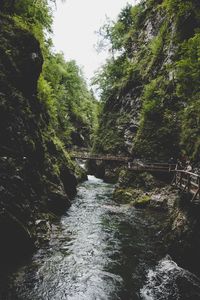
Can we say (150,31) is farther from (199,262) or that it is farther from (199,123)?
(199,262)

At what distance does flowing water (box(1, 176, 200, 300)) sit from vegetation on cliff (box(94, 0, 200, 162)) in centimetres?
679

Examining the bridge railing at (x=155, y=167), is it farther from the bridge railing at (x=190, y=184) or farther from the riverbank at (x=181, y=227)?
the bridge railing at (x=190, y=184)

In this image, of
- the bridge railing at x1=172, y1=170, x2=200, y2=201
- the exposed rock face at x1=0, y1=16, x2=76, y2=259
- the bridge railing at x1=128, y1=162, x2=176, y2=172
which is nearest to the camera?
the exposed rock face at x1=0, y1=16, x2=76, y2=259

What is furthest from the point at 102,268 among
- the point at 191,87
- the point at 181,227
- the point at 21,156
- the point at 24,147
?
the point at 191,87

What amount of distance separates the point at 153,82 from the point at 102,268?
2329 centimetres

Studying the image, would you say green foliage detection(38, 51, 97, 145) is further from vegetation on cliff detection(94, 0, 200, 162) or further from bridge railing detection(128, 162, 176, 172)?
bridge railing detection(128, 162, 176, 172)

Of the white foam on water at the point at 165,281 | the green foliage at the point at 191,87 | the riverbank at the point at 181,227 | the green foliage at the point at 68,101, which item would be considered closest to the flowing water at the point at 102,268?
the white foam on water at the point at 165,281

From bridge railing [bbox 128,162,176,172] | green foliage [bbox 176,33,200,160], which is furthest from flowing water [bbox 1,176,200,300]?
bridge railing [bbox 128,162,176,172]

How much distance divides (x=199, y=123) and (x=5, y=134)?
1071 centimetres

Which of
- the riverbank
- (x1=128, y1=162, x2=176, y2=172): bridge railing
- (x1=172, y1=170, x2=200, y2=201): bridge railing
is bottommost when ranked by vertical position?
the riverbank

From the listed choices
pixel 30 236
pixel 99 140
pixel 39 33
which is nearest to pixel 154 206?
pixel 30 236

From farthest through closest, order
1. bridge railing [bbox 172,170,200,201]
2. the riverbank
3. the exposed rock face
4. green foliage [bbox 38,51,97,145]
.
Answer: green foliage [bbox 38,51,97,145] → bridge railing [bbox 172,170,200,201] → the exposed rock face → the riverbank

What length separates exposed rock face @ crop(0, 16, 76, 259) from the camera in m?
10.4

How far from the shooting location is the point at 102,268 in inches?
399
